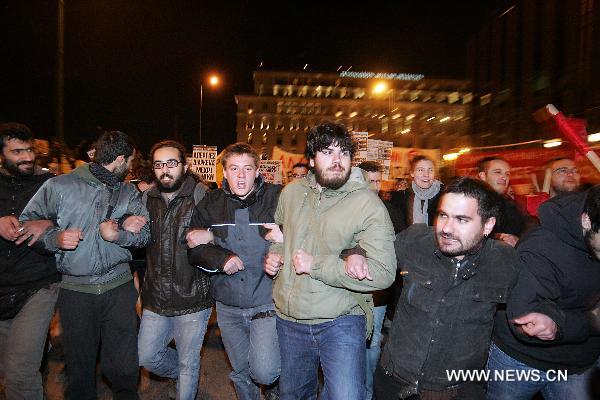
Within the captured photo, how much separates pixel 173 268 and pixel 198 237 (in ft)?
1.78

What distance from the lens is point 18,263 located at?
151 inches

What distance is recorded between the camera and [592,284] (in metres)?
2.72

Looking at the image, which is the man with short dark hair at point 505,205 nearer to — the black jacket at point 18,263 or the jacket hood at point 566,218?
the jacket hood at point 566,218

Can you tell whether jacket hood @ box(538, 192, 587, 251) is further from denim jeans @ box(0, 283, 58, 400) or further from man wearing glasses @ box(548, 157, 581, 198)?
denim jeans @ box(0, 283, 58, 400)

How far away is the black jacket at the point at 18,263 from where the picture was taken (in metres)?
3.71

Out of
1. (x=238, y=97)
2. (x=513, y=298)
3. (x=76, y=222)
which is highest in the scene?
(x=238, y=97)

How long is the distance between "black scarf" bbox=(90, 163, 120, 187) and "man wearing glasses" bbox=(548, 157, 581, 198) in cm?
508

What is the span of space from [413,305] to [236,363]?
1973 mm

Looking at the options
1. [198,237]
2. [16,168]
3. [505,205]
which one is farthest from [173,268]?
[505,205]

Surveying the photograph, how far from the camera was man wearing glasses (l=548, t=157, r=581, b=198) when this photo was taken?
16.9ft

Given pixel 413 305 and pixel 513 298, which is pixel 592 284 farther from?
pixel 413 305

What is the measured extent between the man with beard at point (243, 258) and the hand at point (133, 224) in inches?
17.8

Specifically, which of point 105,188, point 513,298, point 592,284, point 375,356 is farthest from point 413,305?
point 105,188

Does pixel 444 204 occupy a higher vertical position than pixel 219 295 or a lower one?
higher
